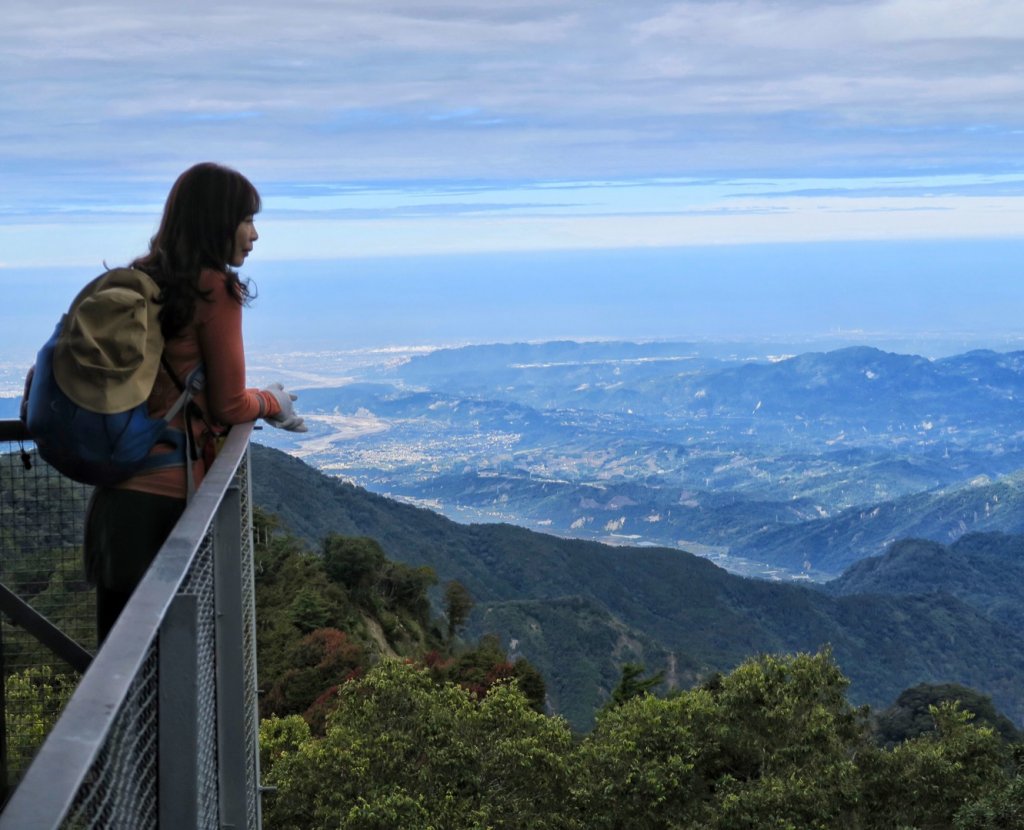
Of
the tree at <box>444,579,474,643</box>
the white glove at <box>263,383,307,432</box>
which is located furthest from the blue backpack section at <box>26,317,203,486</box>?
the tree at <box>444,579,474,643</box>

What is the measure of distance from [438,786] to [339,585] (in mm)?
20638

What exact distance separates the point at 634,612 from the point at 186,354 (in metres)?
82.7

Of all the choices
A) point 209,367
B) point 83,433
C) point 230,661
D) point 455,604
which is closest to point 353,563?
point 455,604

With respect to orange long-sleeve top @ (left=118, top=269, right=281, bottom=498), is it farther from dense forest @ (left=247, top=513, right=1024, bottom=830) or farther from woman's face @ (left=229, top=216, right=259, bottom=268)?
dense forest @ (left=247, top=513, right=1024, bottom=830)

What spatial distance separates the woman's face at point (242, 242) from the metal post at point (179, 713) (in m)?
1.75

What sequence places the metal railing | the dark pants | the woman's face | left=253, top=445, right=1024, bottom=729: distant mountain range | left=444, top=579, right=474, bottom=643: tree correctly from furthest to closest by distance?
1. left=253, top=445, right=1024, bottom=729: distant mountain range
2. left=444, top=579, right=474, bottom=643: tree
3. the woman's face
4. the dark pants
5. the metal railing

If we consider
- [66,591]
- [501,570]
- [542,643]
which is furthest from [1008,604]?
[66,591]

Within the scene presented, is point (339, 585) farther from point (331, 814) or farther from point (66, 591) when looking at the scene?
point (66, 591)

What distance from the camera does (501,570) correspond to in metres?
84.8

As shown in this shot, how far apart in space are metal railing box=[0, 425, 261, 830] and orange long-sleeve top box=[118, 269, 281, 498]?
0.10 m

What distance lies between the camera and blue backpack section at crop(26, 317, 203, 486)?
2945mm

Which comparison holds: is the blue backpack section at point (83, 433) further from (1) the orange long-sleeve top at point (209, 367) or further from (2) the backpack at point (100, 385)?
(1) the orange long-sleeve top at point (209, 367)

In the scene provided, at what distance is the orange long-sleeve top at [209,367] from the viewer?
342 cm

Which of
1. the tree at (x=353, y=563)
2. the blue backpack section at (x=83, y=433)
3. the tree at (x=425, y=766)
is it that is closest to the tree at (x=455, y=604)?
the tree at (x=353, y=563)
